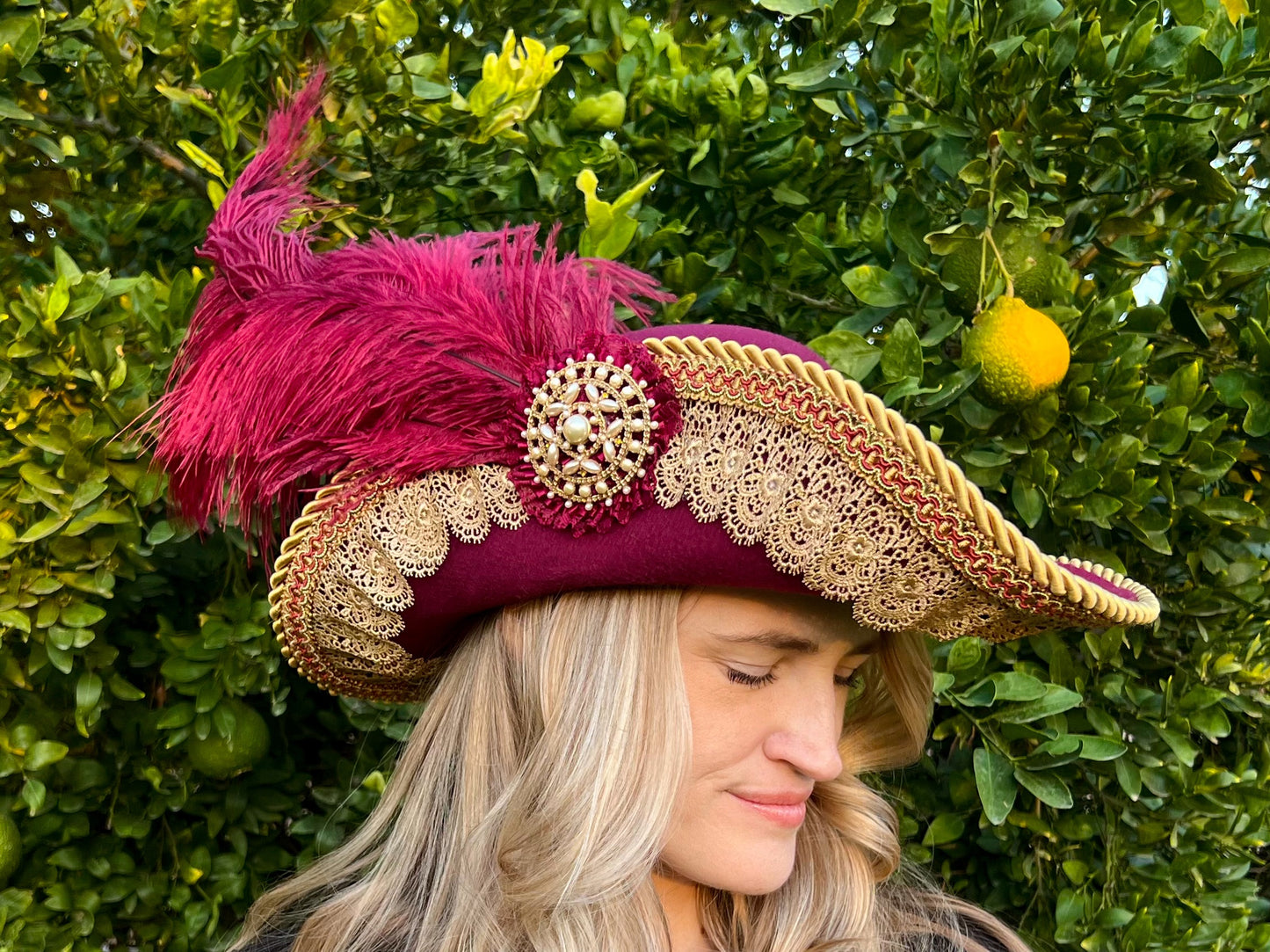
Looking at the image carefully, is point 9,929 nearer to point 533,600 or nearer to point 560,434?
point 533,600

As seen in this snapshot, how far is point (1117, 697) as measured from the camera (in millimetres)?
1697

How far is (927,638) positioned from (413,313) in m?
0.90

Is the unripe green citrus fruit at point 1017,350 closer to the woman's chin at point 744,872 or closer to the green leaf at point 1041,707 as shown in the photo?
the green leaf at point 1041,707

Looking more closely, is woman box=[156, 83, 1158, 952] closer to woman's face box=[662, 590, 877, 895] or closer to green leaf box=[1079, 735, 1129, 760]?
woman's face box=[662, 590, 877, 895]

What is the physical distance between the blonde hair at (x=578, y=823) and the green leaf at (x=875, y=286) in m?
0.46

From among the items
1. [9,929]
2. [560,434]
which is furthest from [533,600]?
[9,929]

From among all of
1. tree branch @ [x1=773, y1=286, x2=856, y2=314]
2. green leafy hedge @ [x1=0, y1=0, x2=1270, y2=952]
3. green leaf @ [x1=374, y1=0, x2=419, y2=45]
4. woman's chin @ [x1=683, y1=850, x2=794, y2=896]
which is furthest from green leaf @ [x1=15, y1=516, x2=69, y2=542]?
tree branch @ [x1=773, y1=286, x2=856, y2=314]

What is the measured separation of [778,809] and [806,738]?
0.34 ft

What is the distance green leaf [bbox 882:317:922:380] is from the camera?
4.97ft

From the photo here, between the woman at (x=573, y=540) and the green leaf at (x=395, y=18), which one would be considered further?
the green leaf at (x=395, y=18)

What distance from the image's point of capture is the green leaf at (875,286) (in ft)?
5.17

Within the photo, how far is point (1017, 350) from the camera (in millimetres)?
1471

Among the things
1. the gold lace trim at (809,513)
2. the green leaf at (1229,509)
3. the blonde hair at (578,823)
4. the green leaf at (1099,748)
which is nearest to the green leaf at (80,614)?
the blonde hair at (578,823)

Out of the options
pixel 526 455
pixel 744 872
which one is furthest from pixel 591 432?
pixel 744 872
